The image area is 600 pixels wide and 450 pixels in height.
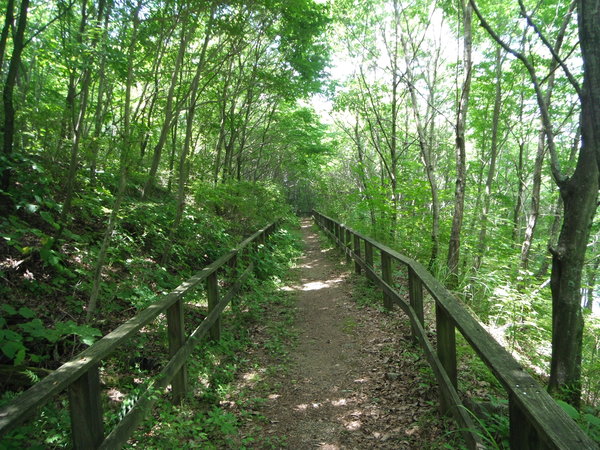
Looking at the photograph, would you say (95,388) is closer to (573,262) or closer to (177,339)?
(177,339)

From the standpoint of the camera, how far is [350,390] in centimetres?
386

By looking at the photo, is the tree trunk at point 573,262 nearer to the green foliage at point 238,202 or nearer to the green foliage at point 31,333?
the green foliage at point 31,333

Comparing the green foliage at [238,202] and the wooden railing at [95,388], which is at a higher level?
the green foliage at [238,202]

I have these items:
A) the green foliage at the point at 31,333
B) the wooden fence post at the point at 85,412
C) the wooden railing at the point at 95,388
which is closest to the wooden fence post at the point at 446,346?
the wooden railing at the point at 95,388

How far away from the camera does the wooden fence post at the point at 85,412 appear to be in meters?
1.87

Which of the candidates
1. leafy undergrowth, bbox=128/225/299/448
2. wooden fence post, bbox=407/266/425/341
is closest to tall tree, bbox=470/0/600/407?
wooden fence post, bbox=407/266/425/341

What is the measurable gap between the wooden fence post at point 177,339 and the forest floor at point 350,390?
0.69m

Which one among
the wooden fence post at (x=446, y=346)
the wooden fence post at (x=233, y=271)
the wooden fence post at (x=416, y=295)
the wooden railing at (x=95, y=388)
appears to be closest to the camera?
the wooden railing at (x=95, y=388)

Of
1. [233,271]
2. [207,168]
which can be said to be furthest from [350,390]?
[207,168]

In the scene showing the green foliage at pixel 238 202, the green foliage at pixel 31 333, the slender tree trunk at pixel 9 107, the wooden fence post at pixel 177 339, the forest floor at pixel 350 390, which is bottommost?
the forest floor at pixel 350 390

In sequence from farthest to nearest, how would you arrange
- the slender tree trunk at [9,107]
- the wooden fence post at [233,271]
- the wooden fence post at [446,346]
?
1. the wooden fence post at [233,271]
2. the slender tree trunk at [9,107]
3. the wooden fence post at [446,346]

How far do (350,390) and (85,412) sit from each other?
105 inches

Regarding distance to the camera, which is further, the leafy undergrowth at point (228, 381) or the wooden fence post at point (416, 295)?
the wooden fence post at point (416, 295)

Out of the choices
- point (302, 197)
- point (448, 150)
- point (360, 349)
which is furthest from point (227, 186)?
point (302, 197)
